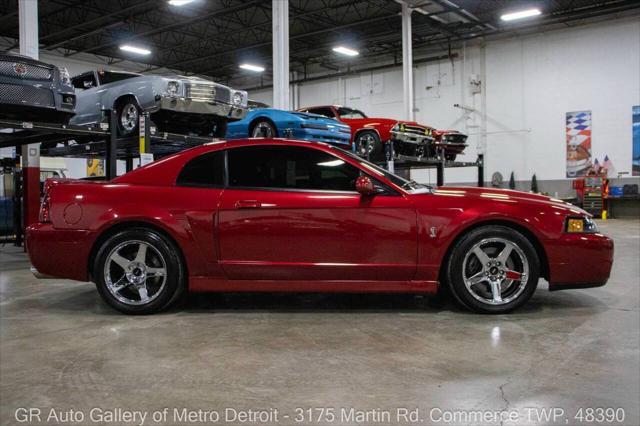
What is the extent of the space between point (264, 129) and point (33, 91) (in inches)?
141

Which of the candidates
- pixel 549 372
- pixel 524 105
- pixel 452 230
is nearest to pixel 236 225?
pixel 452 230

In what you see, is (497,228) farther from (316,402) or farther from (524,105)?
(524,105)

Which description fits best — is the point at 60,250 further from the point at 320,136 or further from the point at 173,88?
the point at 320,136

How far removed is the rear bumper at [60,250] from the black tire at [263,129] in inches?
189

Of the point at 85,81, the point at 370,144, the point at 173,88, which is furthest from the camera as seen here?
the point at 370,144

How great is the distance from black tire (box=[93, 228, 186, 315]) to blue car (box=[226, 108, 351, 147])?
14.9 feet

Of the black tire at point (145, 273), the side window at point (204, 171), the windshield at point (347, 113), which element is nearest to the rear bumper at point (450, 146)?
the windshield at point (347, 113)

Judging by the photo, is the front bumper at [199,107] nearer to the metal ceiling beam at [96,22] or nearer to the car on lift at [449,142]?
the car on lift at [449,142]

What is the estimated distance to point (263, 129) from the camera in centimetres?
847

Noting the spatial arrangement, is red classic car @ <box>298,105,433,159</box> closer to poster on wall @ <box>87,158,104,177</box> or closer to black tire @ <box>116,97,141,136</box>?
black tire @ <box>116,97,141,136</box>

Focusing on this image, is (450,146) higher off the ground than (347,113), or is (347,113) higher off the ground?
(347,113)

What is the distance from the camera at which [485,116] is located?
2077cm

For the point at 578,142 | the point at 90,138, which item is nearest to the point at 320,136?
the point at 90,138

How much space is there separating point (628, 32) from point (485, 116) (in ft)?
18.6
